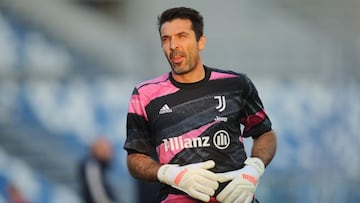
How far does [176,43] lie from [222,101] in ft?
0.89

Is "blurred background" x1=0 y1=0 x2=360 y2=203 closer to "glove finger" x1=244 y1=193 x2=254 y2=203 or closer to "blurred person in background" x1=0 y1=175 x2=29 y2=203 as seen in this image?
"blurred person in background" x1=0 y1=175 x2=29 y2=203

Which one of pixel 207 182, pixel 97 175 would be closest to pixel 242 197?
pixel 207 182

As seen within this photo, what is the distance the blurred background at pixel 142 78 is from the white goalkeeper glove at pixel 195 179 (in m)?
4.64

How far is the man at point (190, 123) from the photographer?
338cm

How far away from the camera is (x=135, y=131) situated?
11.6 ft

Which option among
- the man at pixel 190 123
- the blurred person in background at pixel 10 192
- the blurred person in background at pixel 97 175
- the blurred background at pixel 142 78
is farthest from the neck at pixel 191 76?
the blurred person in background at pixel 10 192

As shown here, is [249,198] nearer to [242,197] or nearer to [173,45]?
[242,197]

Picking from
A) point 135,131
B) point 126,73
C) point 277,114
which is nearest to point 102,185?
point 126,73

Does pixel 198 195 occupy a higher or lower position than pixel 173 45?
lower

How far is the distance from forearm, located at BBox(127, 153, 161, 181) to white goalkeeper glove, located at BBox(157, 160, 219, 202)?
10 cm

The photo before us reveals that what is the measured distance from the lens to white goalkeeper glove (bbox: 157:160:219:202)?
10.7 feet

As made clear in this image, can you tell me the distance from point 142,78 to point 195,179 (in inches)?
197

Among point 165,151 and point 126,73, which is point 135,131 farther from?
point 126,73

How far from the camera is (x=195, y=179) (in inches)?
129
